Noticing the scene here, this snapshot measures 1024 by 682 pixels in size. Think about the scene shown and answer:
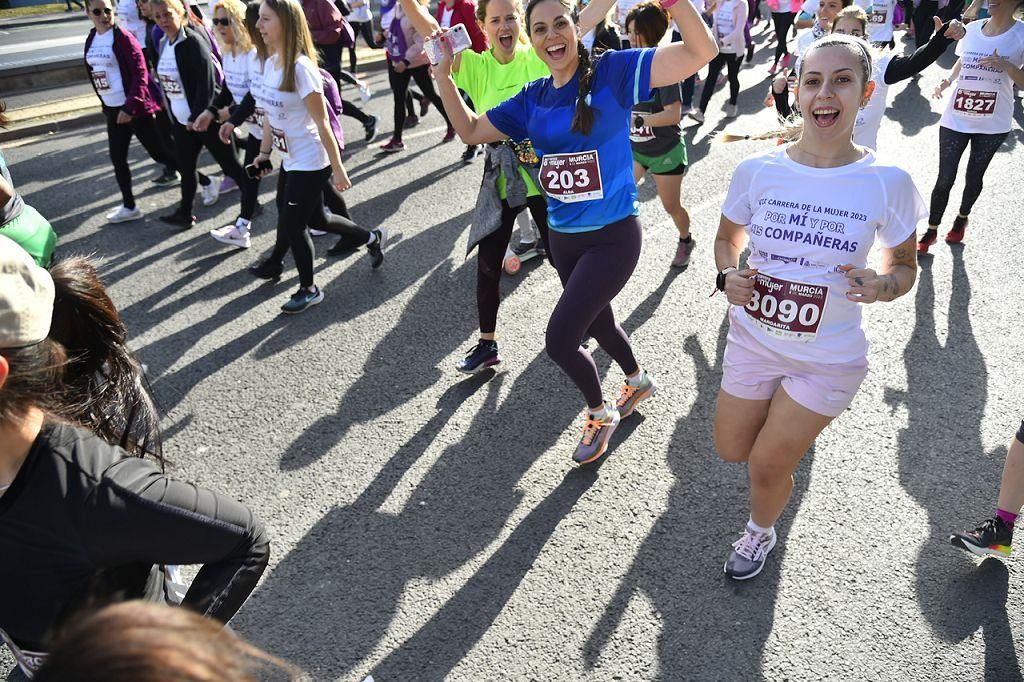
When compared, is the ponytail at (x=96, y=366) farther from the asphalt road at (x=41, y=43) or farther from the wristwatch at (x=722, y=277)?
the asphalt road at (x=41, y=43)

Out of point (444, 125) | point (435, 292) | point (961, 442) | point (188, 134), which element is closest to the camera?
point (961, 442)

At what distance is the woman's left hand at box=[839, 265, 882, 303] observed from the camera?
249 cm

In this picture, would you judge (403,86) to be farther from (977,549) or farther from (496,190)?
(977,549)

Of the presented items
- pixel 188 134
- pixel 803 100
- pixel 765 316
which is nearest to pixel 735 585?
pixel 765 316

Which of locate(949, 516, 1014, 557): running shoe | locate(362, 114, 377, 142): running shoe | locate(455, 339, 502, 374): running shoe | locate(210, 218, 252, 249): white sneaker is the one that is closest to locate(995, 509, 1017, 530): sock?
locate(949, 516, 1014, 557): running shoe

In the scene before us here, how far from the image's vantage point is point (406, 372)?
4.77m

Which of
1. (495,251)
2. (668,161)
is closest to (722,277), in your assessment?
(495,251)

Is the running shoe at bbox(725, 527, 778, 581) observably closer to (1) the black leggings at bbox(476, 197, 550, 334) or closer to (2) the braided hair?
(2) the braided hair

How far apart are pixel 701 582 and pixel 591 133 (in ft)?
6.34

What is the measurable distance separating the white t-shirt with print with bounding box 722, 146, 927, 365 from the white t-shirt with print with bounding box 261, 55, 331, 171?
10.3ft

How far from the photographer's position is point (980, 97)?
5277 mm

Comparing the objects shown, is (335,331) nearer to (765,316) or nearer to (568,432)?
(568,432)

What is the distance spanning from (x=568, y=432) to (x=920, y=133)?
21.7 feet

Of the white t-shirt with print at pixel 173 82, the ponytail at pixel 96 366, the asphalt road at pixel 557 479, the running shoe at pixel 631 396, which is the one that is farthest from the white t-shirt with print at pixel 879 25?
the ponytail at pixel 96 366
